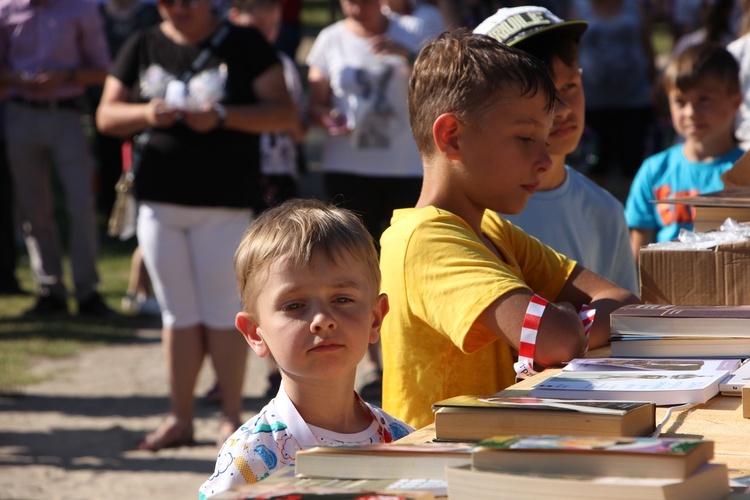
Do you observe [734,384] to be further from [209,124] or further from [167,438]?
[167,438]

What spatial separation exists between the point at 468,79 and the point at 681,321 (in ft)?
2.19

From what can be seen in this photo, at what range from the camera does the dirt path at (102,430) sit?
205 inches

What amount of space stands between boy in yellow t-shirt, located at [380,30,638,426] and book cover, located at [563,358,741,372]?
7cm

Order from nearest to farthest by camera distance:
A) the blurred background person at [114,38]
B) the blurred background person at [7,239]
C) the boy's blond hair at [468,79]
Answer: the boy's blond hair at [468,79] → the blurred background person at [7,239] → the blurred background person at [114,38]

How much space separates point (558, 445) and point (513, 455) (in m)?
0.06

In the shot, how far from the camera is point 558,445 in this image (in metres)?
1.48

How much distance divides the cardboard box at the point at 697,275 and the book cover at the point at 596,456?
1.25 metres

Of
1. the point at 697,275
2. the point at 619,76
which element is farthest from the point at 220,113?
the point at 619,76

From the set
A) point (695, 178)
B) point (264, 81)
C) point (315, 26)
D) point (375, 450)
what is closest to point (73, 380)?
point (264, 81)

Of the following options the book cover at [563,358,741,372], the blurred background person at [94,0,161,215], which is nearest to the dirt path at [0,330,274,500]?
the book cover at [563,358,741,372]

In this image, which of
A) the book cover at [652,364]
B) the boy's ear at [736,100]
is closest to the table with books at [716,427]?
the book cover at [652,364]

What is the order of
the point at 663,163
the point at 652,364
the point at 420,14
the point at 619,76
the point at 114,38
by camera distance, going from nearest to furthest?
the point at 652,364 → the point at 663,163 → the point at 420,14 → the point at 619,76 → the point at 114,38

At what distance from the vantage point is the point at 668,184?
5035 millimetres

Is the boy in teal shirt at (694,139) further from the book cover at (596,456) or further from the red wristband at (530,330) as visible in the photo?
the book cover at (596,456)
